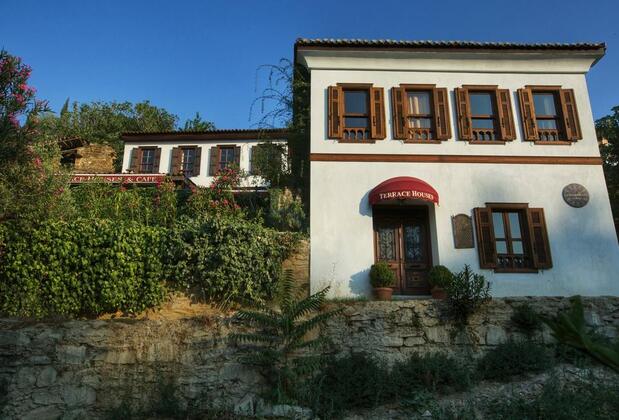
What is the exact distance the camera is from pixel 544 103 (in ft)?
47.0

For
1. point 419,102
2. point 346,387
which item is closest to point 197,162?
point 419,102

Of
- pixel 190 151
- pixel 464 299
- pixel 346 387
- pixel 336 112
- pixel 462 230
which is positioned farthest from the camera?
pixel 190 151

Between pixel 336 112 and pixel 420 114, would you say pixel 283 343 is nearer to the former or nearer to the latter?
pixel 336 112

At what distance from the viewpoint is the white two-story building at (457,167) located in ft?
41.1

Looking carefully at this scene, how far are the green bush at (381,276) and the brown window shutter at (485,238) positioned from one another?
2.45 metres

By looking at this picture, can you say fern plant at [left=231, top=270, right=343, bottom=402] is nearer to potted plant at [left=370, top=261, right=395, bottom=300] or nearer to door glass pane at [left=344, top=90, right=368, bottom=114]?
potted plant at [left=370, top=261, right=395, bottom=300]

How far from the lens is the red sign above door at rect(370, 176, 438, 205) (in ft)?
40.2

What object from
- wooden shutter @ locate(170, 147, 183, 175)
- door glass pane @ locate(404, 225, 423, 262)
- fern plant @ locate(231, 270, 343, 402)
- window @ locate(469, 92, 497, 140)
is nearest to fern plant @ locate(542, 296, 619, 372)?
fern plant @ locate(231, 270, 343, 402)

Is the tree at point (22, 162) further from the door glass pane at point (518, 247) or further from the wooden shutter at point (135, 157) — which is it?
the wooden shutter at point (135, 157)

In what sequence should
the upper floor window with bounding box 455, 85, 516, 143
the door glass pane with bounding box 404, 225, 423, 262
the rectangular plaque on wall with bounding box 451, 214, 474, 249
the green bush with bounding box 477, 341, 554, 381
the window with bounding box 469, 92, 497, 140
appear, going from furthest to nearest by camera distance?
the window with bounding box 469, 92, 497, 140, the upper floor window with bounding box 455, 85, 516, 143, the door glass pane with bounding box 404, 225, 423, 262, the rectangular plaque on wall with bounding box 451, 214, 474, 249, the green bush with bounding box 477, 341, 554, 381

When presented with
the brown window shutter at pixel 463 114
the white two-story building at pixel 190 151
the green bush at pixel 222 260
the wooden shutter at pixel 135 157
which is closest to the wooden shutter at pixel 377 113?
the brown window shutter at pixel 463 114

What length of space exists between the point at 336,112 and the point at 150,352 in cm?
807

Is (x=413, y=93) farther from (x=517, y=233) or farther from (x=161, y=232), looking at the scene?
(x=161, y=232)

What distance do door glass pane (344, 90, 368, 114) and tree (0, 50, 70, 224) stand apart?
307 inches
